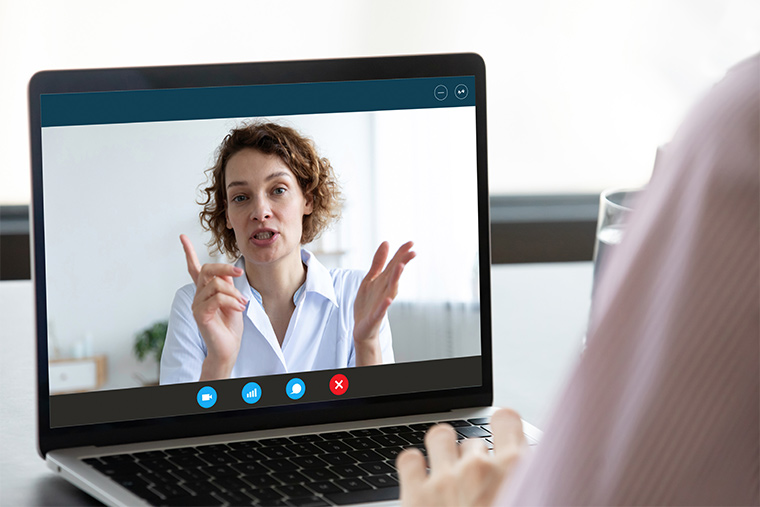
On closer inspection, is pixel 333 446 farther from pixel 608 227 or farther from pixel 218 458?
pixel 608 227

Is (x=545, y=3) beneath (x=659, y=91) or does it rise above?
above

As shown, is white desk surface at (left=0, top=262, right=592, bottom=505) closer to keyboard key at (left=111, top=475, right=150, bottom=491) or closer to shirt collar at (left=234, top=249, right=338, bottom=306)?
keyboard key at (left=111, top=475, right=150, bottom=491)

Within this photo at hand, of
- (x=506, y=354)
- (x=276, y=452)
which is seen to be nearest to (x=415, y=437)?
(x=276, y=452)

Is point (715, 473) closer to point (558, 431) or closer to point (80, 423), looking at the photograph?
point (558, 431)

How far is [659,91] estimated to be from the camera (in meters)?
2.39

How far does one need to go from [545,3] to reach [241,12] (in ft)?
2.69

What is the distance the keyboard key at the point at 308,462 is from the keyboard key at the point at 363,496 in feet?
0.18

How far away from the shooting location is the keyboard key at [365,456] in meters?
0.69

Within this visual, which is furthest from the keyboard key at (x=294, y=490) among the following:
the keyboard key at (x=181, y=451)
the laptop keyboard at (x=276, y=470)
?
the keyboard key at (x=181, y=451)

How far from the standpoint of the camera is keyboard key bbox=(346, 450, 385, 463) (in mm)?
688

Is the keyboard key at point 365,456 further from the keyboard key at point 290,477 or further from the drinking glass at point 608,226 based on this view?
the drinking glass at point 608,226

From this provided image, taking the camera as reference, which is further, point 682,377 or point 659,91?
point 659,91

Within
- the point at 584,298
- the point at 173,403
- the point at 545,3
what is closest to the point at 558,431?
the point at 173,403

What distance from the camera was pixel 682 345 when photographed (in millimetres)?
307
